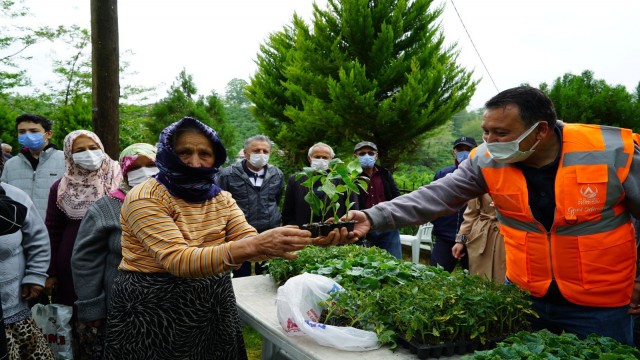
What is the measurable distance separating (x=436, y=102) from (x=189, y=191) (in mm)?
8599

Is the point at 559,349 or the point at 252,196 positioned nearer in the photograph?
the point at 559,349

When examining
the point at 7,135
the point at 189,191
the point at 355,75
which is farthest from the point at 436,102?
the point at 7,135

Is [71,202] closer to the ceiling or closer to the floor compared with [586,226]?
closer to the ceiling

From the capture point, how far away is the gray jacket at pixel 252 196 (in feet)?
17.0

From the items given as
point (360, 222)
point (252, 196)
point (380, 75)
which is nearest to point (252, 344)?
point (252, 196)

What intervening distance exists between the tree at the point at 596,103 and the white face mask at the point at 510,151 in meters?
4.63

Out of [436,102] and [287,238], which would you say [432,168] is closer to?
[436,102]

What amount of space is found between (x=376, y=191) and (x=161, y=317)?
371 cm

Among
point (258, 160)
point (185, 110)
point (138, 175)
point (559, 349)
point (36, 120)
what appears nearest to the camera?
point (559, 349)

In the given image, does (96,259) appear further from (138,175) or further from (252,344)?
(252,344)

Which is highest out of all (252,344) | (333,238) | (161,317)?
(333,238)

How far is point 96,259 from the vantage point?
2.65m

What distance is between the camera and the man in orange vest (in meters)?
2.13

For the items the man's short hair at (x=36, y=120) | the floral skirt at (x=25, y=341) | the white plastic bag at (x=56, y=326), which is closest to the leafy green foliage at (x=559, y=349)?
the floral skirt at (x=25, y=341)
